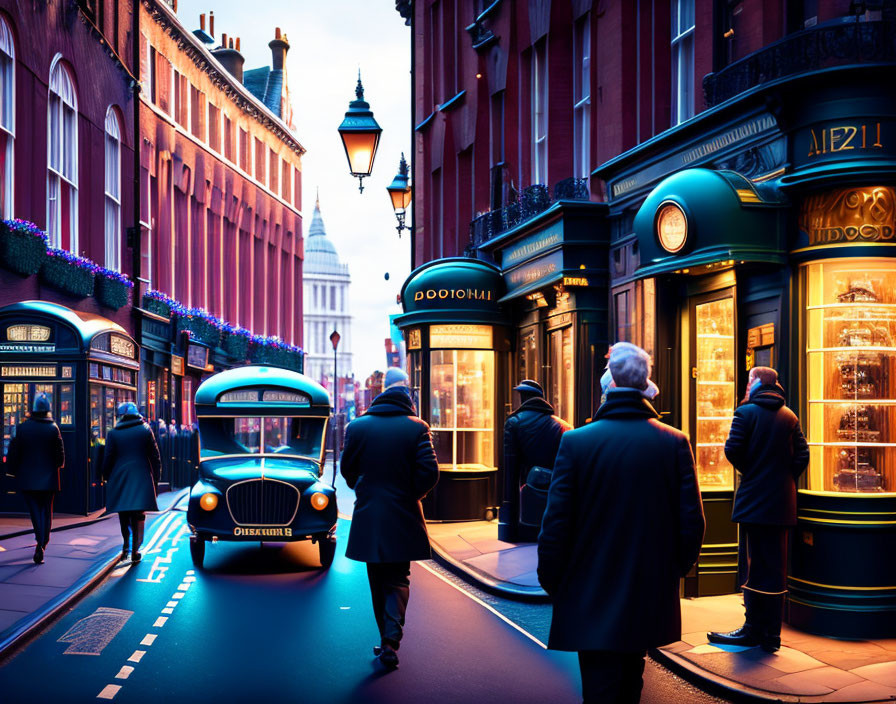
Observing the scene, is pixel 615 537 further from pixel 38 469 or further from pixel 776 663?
pixel 38 469

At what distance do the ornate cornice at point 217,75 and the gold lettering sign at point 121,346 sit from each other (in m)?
15.4

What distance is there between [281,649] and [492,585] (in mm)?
3431

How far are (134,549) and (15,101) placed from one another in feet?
37.5

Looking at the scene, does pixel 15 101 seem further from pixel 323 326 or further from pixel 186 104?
pixel 323 326

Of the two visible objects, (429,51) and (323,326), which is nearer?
(429,51)

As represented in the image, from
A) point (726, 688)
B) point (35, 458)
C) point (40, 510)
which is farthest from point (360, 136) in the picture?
point (726, 688)

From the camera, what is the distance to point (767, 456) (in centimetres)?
878

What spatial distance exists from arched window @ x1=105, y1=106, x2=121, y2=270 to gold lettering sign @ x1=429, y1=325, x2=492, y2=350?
13.2 metres

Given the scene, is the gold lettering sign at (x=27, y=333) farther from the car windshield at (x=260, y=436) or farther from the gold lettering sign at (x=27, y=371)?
the car windshield at (x=260, y=436)

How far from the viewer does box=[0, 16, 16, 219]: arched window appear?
2102 centimetres

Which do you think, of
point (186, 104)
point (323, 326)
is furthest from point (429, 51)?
point (323, 326)

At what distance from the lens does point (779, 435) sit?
28.7 feet

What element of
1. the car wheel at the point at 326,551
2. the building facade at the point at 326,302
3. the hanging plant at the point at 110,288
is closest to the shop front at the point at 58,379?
the hanging plant at the point at 110,288

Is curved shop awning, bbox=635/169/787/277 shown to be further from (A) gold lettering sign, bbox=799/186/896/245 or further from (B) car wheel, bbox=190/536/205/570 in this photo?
(B) car wheel, bbox=190/536/205/570
